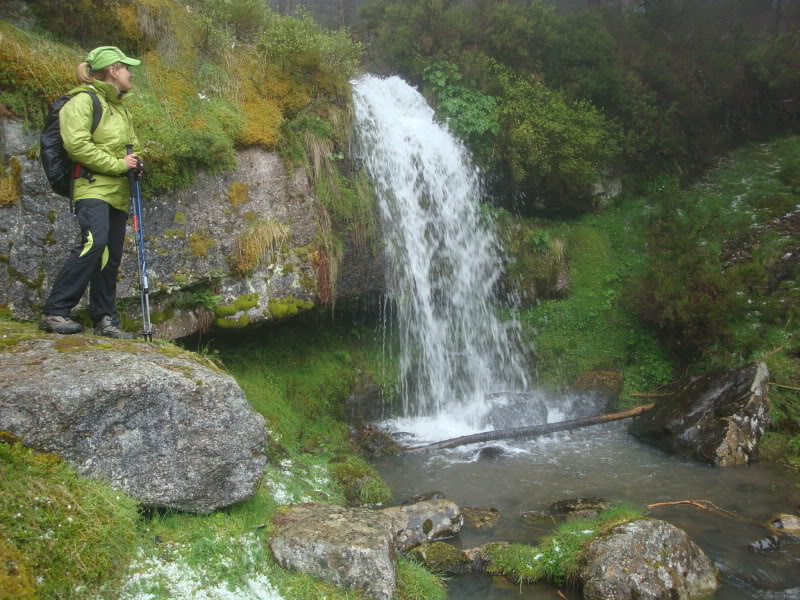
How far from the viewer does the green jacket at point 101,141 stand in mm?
4953

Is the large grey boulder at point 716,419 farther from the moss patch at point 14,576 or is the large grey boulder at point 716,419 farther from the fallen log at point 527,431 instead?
the moss patch at point 14,576

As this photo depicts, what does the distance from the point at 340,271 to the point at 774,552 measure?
19.4 ft

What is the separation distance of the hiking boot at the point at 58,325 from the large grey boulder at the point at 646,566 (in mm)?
4637

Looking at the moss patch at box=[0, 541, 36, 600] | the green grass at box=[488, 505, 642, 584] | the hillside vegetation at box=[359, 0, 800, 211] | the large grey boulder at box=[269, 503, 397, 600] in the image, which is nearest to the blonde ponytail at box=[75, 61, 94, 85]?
the moss patch at box=[0, 541, 36, 600]

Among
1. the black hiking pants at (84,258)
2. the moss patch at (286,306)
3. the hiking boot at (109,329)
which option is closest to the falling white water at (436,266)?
the moss patch at (286,306)

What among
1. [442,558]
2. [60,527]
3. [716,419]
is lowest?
[442,558]

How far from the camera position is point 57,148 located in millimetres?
5074

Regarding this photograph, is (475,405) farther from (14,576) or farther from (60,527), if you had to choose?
(14,576)

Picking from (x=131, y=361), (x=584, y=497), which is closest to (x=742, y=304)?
(x=584, y=497)

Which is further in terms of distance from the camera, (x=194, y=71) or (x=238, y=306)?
(x=194, y=71)

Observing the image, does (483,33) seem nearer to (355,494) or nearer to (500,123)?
(500,123)

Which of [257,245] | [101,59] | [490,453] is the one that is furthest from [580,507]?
[101,59]

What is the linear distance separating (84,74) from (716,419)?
8.30m

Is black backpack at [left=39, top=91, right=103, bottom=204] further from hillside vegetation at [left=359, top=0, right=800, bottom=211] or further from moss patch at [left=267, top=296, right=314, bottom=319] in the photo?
hillside vegetation at [left=359, top=0, right=800, bottom=211]
